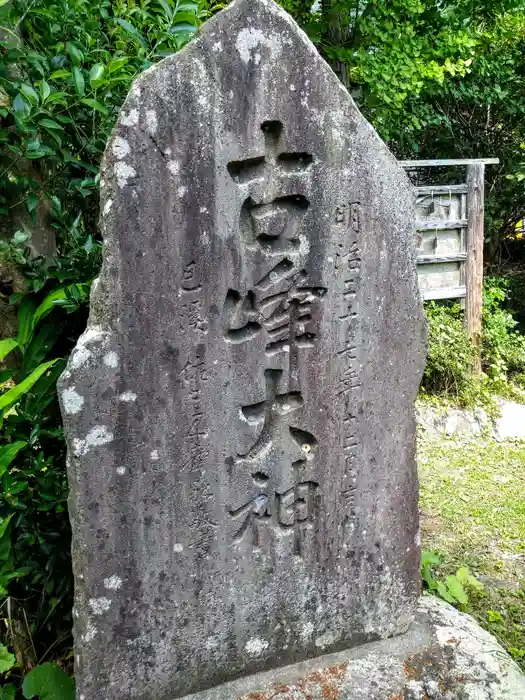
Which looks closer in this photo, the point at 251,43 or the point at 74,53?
the point at 251,43

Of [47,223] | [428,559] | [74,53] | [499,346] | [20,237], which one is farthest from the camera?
[499,346]

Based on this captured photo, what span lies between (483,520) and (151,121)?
11.8 ft

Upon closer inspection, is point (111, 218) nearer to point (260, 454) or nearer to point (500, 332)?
point (260, 454)

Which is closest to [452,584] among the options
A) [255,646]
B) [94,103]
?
[255,646]

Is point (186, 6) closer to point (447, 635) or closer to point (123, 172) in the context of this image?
point (123, 172)

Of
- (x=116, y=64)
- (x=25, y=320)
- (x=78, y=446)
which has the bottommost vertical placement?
(x=78, y=446)

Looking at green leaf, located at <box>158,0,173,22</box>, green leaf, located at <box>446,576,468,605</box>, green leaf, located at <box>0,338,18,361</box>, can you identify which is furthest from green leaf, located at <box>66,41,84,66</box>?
green leaf, located at <box>446,576,468,605</box>

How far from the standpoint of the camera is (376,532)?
2.51 m

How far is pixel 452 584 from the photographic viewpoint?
3.31 metres

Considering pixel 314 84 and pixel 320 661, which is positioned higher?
pixel 314 84

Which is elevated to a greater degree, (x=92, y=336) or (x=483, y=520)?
(x=92, y=336)

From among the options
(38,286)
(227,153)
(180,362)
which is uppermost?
(227,153)

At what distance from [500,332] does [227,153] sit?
5844 mm

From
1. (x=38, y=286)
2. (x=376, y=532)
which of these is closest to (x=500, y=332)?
(x=376, y=532)
